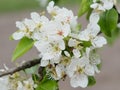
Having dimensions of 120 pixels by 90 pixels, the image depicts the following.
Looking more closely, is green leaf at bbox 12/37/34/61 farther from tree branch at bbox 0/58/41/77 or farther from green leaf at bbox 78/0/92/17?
green leaf at bbox 78/0/92/17

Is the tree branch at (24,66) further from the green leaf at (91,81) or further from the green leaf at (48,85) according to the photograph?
the green leaf at (91,81)

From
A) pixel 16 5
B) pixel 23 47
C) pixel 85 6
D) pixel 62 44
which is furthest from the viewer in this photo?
pixel 16 5

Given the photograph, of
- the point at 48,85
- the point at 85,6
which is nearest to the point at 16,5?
the point at 85,6

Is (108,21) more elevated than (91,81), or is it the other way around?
(108,21)

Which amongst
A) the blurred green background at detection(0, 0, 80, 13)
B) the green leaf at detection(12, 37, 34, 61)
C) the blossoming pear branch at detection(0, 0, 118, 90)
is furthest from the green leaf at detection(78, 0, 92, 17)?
the blurred green background at detection(0, 0, 80, 13)

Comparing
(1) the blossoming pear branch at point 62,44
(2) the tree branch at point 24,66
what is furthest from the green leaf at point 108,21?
(2) the tree branch at point 24,66

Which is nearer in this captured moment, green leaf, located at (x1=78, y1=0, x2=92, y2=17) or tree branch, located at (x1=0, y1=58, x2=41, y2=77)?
tree branch, located at (x1=0, y1=58, x2=41, y2=77)

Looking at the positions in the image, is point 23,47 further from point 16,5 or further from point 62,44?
point 16,5
